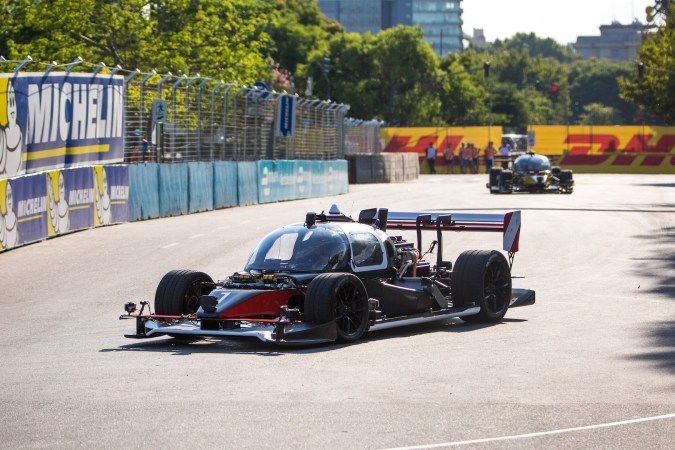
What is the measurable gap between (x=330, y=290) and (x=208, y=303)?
1.06 m

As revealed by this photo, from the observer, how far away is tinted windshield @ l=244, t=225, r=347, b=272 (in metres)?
12.3

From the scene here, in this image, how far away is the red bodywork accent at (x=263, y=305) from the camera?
11555mm

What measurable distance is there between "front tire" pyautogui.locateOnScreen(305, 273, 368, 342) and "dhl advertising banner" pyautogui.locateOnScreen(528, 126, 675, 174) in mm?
61726

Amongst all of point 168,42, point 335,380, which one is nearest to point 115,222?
point 335,380

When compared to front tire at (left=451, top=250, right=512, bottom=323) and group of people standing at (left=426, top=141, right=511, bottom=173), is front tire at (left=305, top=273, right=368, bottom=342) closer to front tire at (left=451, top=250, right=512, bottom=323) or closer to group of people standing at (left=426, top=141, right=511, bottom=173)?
front tire at (left=451, top=250, right=512, bottom=323)

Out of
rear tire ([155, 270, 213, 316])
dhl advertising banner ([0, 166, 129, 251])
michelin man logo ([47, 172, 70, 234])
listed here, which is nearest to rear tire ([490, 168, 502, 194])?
dhl advertising banner ([0, 166, 129, 251])

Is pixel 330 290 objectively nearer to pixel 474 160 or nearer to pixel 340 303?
pixel 340 303

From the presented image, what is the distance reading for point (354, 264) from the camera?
1249 cm

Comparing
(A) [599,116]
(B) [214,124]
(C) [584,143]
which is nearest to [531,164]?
(B) [214,124]

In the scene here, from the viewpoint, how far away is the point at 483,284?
1317cm

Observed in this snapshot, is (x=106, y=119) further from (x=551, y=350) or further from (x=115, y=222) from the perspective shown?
(x=551, y=350)

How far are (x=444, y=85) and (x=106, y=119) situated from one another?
7362 centimetres

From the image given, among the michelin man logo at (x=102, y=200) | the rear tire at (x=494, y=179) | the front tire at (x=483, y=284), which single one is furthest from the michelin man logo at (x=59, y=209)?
the rear tire at (x=494, y=179)

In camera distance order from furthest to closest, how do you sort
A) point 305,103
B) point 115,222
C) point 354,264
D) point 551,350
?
1. point 305,103
2. point 115,222
3. point 354,264
4. point 551,350
